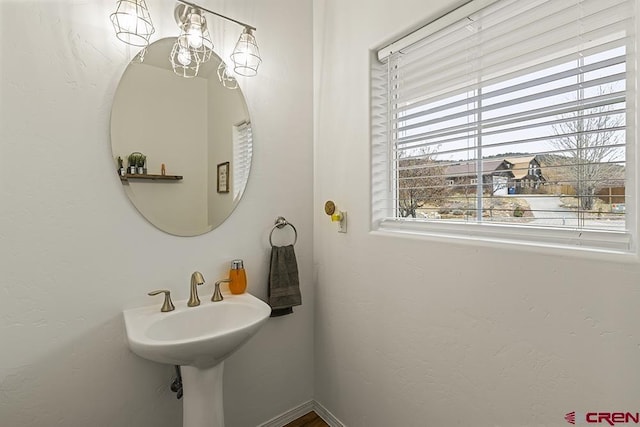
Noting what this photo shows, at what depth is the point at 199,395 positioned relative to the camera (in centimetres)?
126

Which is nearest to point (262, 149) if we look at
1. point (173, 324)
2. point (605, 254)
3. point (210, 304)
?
point (210, 304)

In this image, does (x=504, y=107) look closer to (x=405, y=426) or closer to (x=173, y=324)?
(x=405, y=426)

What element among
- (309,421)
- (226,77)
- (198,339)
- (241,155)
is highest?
(226,77)

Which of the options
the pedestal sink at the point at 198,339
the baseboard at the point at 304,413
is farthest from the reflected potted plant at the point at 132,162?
the baseboard at the point at 304,413

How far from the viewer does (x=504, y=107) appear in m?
1.11

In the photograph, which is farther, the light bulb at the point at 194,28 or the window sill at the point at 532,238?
the light bulb at the point at 194,28

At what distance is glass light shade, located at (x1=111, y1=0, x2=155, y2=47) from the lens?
3.93 feet

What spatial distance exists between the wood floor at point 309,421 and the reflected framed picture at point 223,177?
138cm

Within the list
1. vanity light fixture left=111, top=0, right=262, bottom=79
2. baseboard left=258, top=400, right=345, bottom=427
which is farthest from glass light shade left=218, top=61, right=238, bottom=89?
baseboard left=258, top=400, right=345, bottom=427

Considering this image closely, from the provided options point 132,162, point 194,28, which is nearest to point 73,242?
point 132,162

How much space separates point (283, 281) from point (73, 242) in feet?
3.00

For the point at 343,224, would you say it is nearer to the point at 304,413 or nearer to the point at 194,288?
the point at 194,288

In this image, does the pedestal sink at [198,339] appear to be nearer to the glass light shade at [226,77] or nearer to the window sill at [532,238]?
the window sill at [532,238]

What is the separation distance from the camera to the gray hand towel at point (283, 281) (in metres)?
1.65
